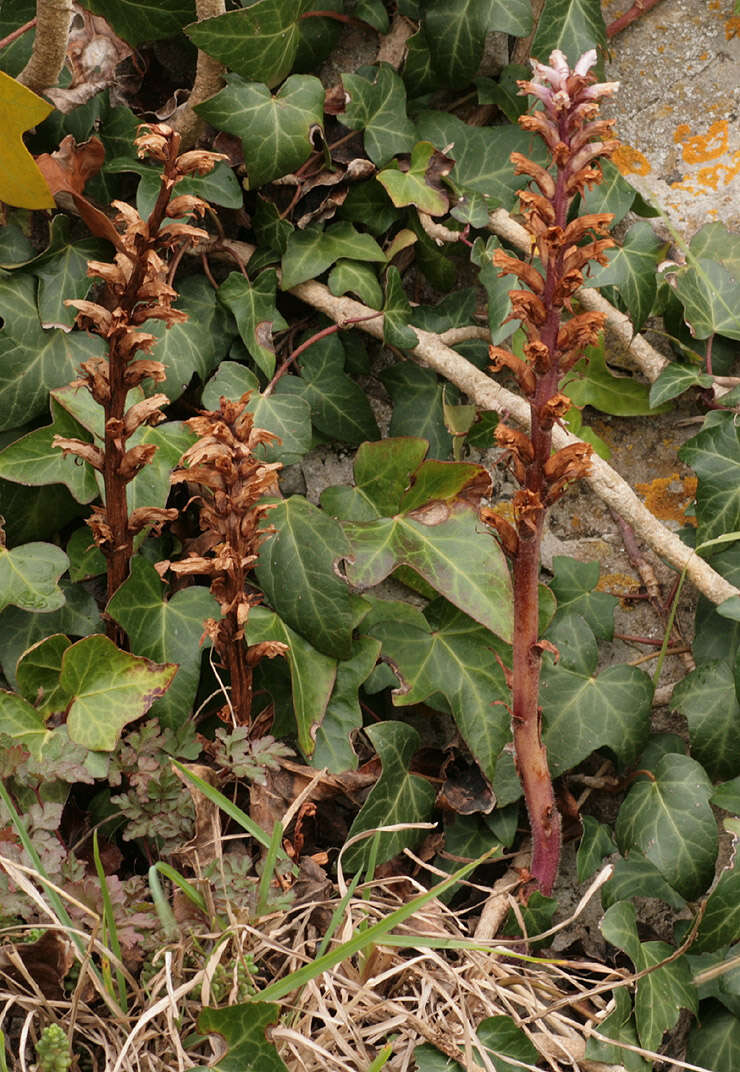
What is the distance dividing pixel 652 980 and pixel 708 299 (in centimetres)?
89

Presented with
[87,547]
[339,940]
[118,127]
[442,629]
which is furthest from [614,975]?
[118,127]

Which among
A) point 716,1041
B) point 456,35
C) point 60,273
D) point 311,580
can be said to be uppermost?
point 456,35

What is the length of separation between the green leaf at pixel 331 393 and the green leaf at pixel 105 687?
0.46 metres

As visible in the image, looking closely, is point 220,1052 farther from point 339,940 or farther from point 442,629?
point 442,629

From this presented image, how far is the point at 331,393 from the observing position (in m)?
1.52

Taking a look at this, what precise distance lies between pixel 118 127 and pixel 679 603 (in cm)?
104

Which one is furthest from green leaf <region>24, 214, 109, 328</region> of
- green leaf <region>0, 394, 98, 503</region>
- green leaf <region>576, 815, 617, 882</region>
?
green leaf <region>576, 815, 617, 882</region>

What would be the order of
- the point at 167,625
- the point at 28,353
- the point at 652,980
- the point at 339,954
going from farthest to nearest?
the point at 28,353
the point at 167,625
the point at 652,980
the point at 339,954

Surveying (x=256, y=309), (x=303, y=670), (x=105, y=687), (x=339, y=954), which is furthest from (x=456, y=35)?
(x=339, y=954)

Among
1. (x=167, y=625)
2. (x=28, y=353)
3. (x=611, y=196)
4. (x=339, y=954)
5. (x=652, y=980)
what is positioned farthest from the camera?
(x=611, y=196)

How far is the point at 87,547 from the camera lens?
4.62ft

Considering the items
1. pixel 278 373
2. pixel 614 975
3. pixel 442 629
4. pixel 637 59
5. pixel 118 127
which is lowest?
pixel 614 975

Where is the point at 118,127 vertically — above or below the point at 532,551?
above

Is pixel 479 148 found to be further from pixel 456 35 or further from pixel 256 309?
pixel 256 309
